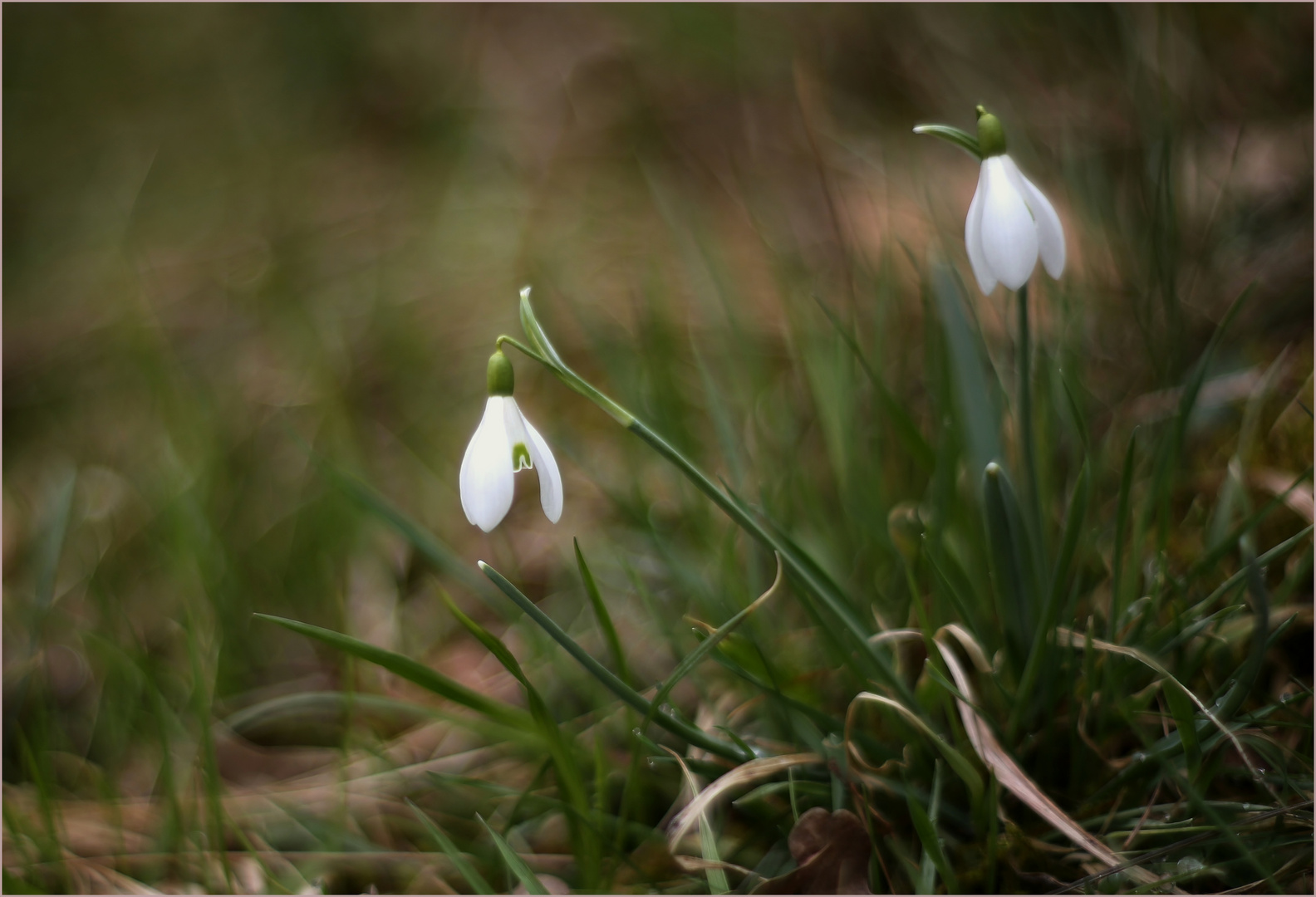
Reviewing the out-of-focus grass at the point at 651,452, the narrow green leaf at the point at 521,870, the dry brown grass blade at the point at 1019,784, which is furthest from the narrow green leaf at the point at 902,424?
the narrow green leaf at the point at 521,870

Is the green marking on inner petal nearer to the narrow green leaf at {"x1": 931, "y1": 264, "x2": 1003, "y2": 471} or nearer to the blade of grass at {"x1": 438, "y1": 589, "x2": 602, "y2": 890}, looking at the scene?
the blade of grass at {"x1": 438, "y1": 589, "x2": 602, "y2": 890}

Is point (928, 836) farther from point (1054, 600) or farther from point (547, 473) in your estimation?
point (547, 473)

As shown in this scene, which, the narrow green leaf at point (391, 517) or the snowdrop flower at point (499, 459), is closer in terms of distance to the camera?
the snowdrop flower at point (499, 459)

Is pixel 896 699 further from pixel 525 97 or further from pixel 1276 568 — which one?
pixel 525 97

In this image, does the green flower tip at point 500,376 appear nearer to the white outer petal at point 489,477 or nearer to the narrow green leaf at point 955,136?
the white outer petal at point 489,477

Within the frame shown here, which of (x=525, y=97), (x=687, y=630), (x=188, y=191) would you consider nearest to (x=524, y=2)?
(x=525, y=97)

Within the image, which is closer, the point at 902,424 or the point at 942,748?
the point at 942,748

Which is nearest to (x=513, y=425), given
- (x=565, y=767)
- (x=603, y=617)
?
(x=603, y=617)
